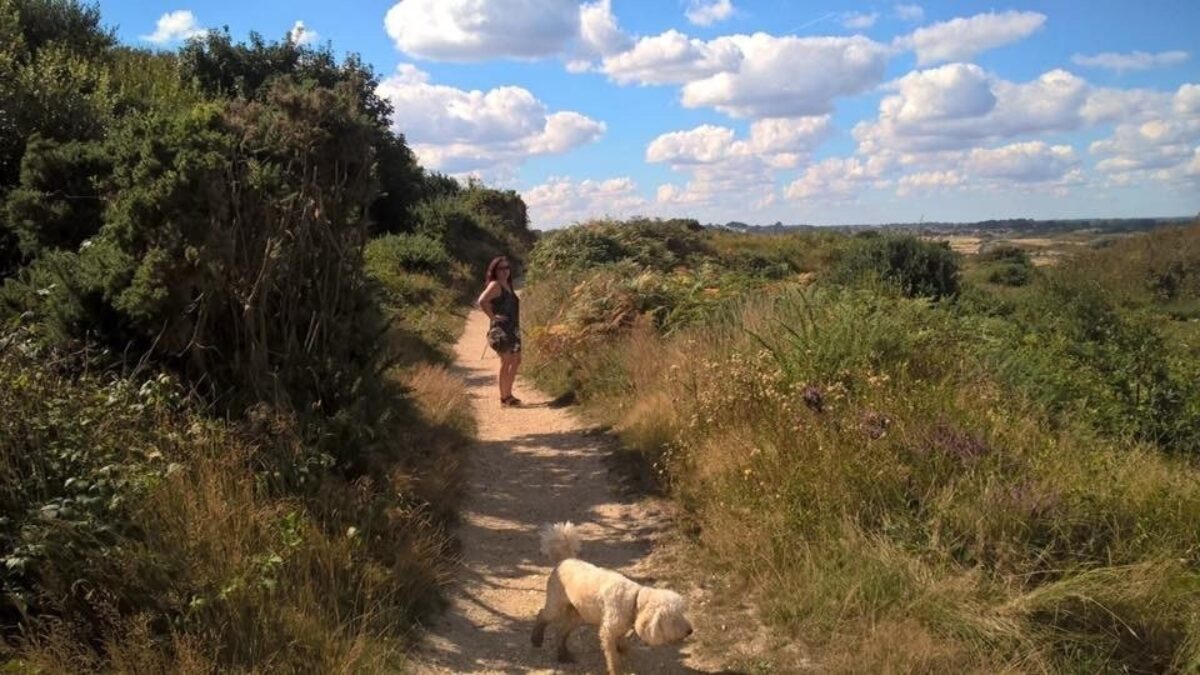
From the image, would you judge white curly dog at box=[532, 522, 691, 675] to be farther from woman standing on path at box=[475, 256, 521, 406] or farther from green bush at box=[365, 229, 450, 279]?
green bush at box=[365, 229, 450, 279]

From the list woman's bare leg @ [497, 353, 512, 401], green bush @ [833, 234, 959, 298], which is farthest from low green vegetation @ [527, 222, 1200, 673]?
green bush @ [833, 234, 959, 298]

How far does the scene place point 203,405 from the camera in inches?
203

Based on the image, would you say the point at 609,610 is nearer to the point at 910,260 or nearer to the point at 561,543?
the point at 561,543

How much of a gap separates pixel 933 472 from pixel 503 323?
21.6 ft

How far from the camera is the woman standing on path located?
10688 mm

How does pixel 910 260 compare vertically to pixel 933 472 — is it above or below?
above

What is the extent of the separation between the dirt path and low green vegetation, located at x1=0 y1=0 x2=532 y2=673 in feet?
0.87

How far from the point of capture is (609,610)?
4.12 metres

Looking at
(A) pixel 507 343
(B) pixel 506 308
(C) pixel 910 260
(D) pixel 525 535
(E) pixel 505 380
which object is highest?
(C) pixel 910 260

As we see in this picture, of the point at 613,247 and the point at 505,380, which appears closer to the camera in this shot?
the point at 505,380

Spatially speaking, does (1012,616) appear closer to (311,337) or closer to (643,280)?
(311,337)

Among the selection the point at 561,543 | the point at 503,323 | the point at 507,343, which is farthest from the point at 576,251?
the point at 561,543

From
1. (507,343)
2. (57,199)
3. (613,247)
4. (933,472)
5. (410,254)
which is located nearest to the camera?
(933,472)

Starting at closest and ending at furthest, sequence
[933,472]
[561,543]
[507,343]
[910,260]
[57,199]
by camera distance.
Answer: [561,543] → [933,472] → [57,199] → [507,343] → [910,260]
